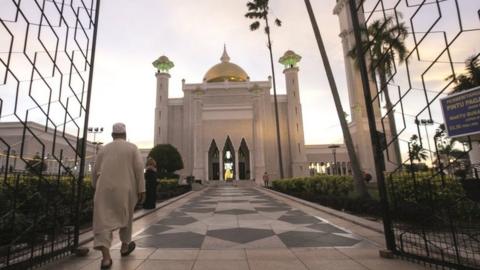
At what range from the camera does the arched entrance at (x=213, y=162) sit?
34550 mm

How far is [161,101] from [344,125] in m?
27.2

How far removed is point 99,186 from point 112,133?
2.38 ft

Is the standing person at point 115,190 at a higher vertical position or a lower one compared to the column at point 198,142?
lower

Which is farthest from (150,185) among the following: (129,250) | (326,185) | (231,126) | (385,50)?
(231,126)

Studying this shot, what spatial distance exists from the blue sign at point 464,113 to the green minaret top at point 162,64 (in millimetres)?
31575

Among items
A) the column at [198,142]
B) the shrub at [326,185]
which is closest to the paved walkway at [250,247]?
the shrub at [326,185]

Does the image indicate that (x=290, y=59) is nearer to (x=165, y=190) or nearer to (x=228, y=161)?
(x=228, y=161)

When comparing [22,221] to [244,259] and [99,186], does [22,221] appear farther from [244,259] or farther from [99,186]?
[244,259]

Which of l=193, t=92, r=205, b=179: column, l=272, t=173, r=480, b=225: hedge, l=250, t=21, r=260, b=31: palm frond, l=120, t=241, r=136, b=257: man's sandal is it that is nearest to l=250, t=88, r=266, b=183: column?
l=193, t=92, r=205, b=179: column

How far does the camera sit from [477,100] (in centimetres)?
531

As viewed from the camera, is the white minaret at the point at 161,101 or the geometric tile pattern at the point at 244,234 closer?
the geometric tile pattern at the point at 244,234

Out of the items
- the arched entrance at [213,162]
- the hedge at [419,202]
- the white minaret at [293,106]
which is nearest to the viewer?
the hedge at [419,202]

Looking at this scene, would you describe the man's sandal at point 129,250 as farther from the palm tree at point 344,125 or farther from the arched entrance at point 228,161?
the arched entrance at point 228,161

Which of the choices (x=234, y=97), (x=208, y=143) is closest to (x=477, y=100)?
(x=208, y=143)
